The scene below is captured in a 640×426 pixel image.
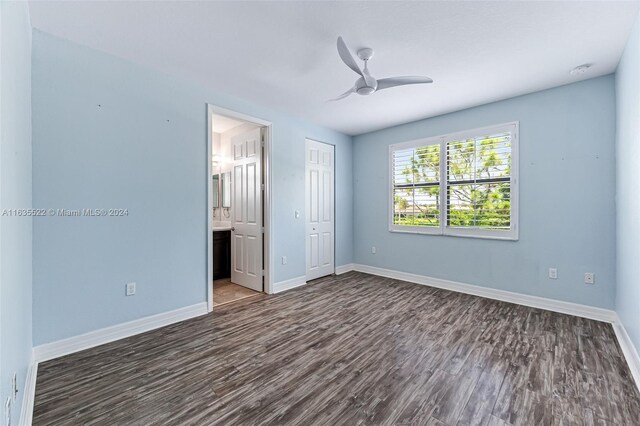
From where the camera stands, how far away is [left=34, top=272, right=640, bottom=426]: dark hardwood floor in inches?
67.2

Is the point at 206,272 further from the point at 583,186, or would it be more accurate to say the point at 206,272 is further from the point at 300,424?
the point at 583,186

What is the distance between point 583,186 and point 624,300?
1295 mm

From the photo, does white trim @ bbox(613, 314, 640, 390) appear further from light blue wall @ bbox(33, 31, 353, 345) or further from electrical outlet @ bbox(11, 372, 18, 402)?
light blue wall @ bbox(33, 31, 353, 345)

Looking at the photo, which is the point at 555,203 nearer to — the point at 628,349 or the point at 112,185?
the point at 628,349

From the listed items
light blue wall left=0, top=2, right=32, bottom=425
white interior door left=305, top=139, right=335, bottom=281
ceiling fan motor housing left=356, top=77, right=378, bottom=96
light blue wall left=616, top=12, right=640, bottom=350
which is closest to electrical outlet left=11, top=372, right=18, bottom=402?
light blue wall left=0, top=2, right=32, bottom=425

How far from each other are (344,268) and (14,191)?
458cm

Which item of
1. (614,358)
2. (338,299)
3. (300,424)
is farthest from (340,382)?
(614,358)

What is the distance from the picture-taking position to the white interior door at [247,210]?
4.16 metres

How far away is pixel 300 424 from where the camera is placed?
162 centimetres

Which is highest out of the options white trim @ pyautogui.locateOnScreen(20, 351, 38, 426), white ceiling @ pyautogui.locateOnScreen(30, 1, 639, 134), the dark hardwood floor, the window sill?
white ceiling @ pyautogui.locateOnScreen(30, 1, 639, 134)

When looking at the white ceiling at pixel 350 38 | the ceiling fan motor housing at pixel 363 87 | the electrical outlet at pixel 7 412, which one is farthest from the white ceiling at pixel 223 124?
the electrical outlet at pixel 7 412

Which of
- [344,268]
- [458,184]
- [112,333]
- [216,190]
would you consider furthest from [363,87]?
[216,190]

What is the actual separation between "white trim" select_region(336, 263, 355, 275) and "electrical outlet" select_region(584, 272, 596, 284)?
3379 mm

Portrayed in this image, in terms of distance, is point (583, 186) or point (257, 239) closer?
point (583, 186)
